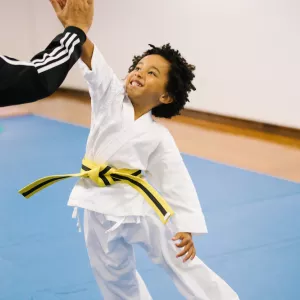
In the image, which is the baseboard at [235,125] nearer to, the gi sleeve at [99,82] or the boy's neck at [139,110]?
the boy's neck at [139,110]

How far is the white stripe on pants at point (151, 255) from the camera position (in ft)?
7.56

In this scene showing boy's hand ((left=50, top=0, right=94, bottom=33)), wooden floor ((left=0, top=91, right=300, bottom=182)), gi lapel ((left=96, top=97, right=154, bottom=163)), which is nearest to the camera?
boy's hand ((left=50, top=0, right=94, bottom=33))

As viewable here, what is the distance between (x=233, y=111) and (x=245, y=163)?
184 cm

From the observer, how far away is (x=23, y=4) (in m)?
9.68

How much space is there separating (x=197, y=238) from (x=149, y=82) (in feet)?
5.29

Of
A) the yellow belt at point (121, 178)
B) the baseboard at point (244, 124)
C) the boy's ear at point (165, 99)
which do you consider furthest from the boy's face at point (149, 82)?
the baseboard at point (244, 124)

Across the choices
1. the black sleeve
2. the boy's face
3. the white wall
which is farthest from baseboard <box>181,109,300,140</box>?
the black sleeve

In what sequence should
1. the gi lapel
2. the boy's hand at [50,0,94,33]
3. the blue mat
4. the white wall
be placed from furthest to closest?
the white wall, the blue mat, the gi lapel, the boy's hand at [50,0,94,33]

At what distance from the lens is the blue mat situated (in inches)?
119

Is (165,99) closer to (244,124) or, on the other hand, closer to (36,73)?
(36,73)

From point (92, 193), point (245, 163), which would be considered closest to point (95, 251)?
point (92, 193)

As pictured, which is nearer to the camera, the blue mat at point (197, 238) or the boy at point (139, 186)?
the boy at point (139, 186)

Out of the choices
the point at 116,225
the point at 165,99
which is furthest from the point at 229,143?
the point at 116,225

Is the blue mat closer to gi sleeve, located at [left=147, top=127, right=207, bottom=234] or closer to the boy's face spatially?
gi sleeve, located at [left=147, top=127, right=207, bottom=234]
